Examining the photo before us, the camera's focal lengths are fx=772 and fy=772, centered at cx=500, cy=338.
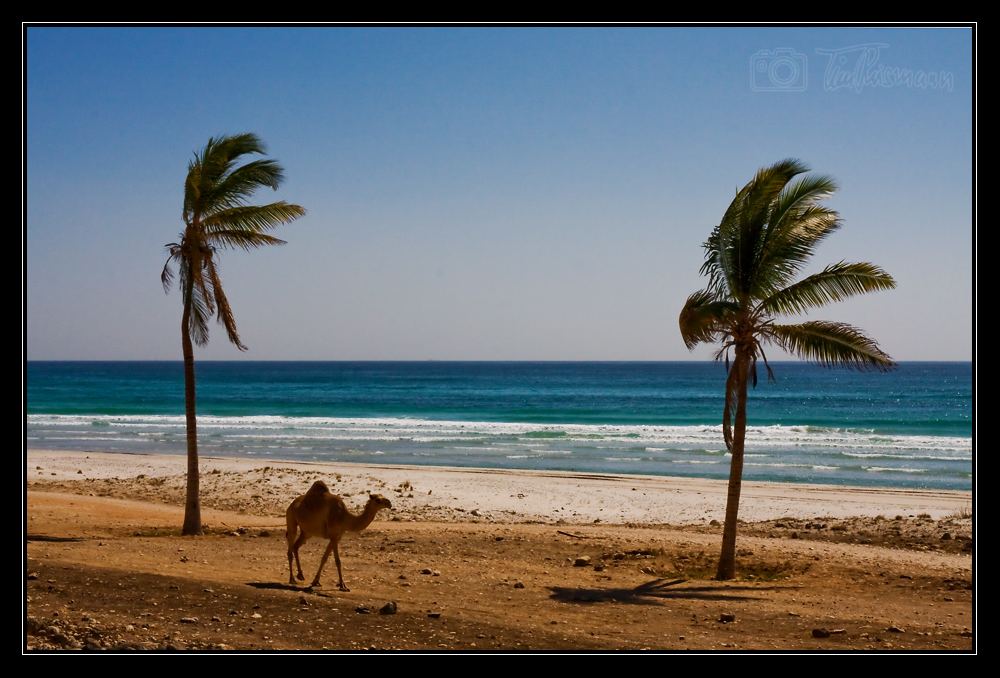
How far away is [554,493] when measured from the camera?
19.8 metres

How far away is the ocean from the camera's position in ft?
90.0

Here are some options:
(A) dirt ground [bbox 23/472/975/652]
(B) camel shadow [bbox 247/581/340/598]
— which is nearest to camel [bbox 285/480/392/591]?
(B) camel shadow [bbox 247/581/340/598]

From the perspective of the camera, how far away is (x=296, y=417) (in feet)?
169

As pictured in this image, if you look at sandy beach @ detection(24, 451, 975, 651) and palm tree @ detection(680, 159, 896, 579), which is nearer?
sandy beach @ detection(24, 451, 975, 651)

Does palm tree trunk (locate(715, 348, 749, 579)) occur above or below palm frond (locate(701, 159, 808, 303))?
below

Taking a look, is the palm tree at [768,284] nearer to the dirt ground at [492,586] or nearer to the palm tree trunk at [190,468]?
the dirt ground at [492,586]

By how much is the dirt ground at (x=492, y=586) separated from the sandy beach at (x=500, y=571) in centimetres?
4

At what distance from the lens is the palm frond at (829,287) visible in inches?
382

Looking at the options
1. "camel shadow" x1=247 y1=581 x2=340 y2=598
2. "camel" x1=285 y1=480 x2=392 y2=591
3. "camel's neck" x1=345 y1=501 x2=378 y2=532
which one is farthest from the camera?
"camel's neck" x1=345 y1=501 x2=378 y2=532

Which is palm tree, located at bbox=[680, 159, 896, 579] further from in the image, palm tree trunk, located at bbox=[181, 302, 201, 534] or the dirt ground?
palm tree trunk, located at bbox=[181, 302, 201, 534]

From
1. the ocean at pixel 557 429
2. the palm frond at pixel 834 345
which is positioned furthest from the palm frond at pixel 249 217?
the palm frond at pixel 834 345

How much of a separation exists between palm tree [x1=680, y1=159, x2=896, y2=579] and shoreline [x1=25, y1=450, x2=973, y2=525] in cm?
643
